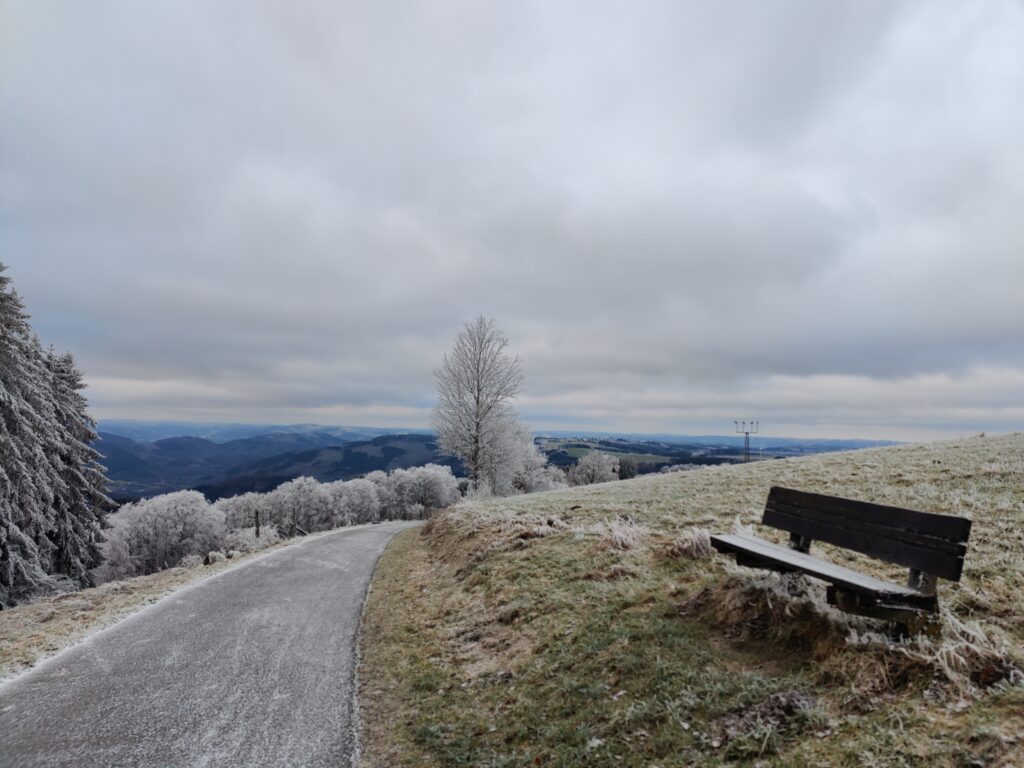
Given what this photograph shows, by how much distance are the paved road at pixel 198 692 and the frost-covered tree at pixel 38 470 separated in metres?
15.3

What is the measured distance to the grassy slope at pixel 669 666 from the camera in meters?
3.95

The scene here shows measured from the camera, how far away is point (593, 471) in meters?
79.9

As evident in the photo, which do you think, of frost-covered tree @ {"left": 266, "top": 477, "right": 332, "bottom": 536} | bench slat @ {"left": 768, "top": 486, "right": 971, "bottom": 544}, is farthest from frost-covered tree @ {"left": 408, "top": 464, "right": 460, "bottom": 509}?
bench slat @ {"left": 768, "top": 486, "right": 971, "bottom": 544}

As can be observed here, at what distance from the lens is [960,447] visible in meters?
18.7

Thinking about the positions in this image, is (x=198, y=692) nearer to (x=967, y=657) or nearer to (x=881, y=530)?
(x=967, y=657)

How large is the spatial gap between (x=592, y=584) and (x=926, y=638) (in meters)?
4.48

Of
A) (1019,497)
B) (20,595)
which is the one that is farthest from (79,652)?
(20,595)

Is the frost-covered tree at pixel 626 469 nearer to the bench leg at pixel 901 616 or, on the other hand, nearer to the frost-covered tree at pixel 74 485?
the frost-covered tree at pixel 74 485

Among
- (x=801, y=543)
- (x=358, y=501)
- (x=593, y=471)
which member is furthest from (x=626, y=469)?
(x=801, y=543)

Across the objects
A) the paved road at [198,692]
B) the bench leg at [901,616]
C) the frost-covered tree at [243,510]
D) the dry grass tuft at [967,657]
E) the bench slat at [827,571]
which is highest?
the bench slat at [827,571]

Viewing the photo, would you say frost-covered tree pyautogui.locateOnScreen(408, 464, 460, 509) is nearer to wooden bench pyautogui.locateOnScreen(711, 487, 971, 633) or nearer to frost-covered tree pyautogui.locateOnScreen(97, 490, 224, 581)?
frost-covered tree pyautogui.locateOnScreen(97, 490, 224, 581)

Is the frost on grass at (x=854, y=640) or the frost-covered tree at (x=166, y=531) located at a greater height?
the frost on grass at (x=854, y=640)

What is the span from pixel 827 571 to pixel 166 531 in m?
70.4

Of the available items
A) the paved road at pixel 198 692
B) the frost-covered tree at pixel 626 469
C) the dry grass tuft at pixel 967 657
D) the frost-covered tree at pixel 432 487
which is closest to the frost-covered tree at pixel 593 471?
the frost-covered tree at pixel 626 469
